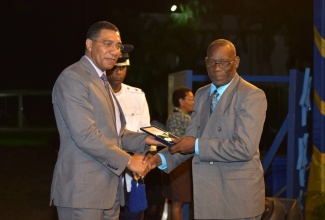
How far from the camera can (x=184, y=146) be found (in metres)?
4.90

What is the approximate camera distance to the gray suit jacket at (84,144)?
176 inches

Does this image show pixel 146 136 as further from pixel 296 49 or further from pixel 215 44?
pixel 296 49

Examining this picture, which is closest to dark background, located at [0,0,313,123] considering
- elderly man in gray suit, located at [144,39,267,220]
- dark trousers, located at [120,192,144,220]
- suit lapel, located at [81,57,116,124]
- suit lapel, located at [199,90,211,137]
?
dark trousers, located at [120,192,144,220]

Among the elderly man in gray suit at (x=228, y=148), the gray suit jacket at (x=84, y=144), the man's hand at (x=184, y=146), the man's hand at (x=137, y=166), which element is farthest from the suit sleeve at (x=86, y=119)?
the elderly man in gray suit at (x=228, y=148)

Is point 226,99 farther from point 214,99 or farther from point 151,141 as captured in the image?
point 151,141

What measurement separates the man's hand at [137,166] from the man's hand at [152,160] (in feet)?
0.36

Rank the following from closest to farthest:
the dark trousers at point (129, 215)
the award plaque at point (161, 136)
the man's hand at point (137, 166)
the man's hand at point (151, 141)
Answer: the man's hand at point (137, 166) < the award plaque at point (161, 136) < the man's hand at point (151, 141) < the dark trousers at point (129, 215)

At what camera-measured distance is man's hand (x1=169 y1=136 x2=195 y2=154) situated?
191 inches

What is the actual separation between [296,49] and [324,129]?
18374 millimetres

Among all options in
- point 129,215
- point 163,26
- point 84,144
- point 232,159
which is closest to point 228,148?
point 232,159

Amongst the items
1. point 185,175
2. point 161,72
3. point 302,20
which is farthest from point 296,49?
point 185,175

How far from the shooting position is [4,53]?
35500 mm

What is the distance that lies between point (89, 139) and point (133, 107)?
235 cm

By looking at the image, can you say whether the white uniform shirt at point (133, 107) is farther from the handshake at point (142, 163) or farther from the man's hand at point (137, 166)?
the man's hand at point (137, 166)
